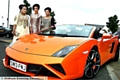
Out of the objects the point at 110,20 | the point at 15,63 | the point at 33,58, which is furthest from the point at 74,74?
the point at 110,20

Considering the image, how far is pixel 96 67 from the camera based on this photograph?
4340 mm

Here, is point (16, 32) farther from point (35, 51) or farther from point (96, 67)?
point (96, 67)

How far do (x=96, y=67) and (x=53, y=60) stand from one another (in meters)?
1.32

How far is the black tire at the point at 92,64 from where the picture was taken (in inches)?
154

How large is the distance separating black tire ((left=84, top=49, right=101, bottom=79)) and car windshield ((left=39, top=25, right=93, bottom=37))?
18.7 inches

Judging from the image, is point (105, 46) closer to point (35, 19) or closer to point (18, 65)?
point (35, 19)

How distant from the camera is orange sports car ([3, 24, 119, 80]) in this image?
334 cm

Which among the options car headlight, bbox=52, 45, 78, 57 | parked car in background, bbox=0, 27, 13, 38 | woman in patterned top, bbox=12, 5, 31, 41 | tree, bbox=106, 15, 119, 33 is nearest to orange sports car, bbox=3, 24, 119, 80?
car headlight, bbox=52, 45, 78, 57

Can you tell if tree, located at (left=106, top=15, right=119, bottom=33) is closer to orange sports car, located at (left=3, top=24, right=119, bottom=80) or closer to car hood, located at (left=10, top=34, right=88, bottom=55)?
orange sports car, located at (left=3, top=24, right=119, bottom=80)

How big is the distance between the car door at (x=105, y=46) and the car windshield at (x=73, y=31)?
14.6 inches

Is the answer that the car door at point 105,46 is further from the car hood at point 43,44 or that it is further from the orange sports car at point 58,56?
the car hood at point 43,44

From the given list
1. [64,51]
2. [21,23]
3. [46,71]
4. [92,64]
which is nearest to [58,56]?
[64,51]

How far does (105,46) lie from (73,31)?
2.88 feet

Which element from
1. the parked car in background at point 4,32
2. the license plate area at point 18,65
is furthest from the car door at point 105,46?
the parked car in background at point 4,32
